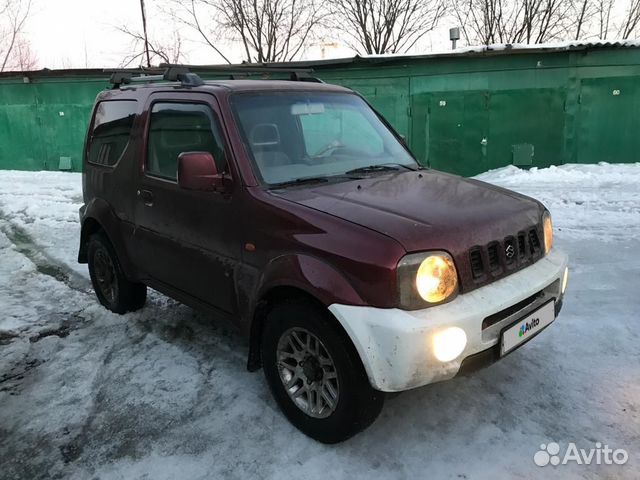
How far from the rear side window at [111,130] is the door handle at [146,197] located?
20.3 inches

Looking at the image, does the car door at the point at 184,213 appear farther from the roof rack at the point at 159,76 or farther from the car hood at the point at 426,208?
the car hood at the point at 426,208

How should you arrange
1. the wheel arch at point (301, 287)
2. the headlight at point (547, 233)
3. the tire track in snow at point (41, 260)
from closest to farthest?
the wheel arch at point (301, 287), the headlight at point (547, 233), the tire track in snow at point (41, 260)

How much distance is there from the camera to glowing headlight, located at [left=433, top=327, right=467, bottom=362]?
92.0 inches

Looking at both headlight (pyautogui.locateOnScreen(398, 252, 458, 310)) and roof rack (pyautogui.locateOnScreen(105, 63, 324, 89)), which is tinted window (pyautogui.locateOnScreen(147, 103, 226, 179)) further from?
headlight (pyautogui.locateOnScreen(398, 252, 458, 310))

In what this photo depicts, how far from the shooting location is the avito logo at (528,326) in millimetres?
2695

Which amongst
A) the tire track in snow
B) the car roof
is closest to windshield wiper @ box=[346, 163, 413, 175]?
the car roof

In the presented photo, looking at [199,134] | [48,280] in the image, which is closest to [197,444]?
[199,134]

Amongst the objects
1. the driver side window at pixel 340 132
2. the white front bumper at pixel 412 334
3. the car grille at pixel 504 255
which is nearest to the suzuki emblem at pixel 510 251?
the car grille at pixel 504 255

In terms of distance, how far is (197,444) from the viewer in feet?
9.30

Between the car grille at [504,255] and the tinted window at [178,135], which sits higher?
the tinted window at [178,135]

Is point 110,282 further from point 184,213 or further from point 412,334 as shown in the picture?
point 412,334

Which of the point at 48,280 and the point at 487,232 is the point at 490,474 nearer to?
the point at 487,232

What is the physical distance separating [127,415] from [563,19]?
1222 inches

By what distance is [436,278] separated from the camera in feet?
7.92
